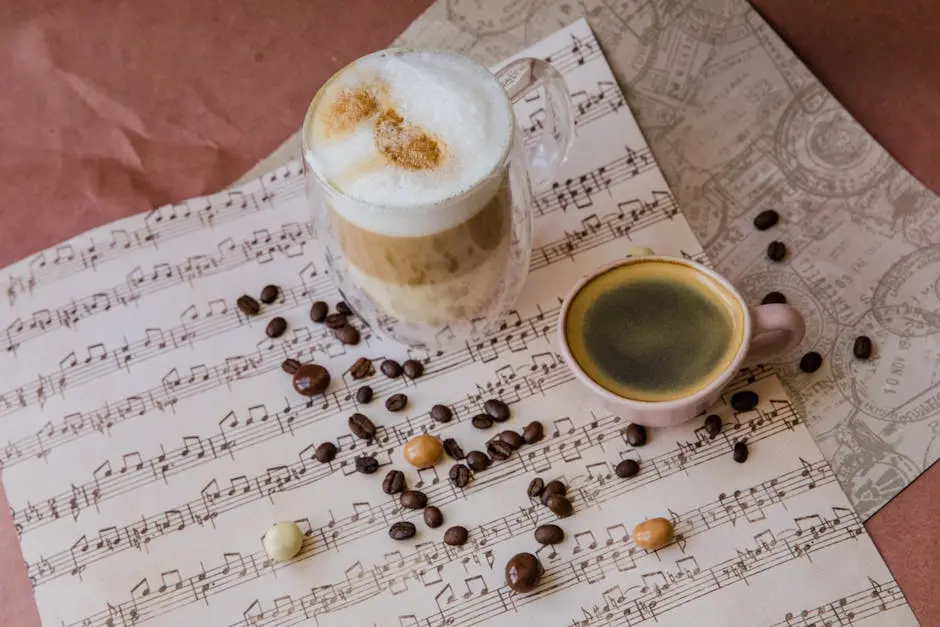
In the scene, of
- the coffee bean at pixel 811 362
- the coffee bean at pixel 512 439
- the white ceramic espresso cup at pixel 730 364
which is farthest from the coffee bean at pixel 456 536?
the coffee bean at pixel 811 362

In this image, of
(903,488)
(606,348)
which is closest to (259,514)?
(606,348)

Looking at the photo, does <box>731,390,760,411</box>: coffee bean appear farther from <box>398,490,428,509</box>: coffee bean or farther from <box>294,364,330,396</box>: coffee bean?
<box>294,364,330,396</box>: coffee bean

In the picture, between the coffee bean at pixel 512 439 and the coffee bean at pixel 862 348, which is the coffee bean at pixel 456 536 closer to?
the coffee bean at pixel 512 439

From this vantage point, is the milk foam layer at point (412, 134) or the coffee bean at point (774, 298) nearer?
the milk foam layer at point (412, 134)

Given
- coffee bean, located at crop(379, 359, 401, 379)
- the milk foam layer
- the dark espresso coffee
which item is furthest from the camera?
coffee bean, located at crop(379, 359, 401, 379)

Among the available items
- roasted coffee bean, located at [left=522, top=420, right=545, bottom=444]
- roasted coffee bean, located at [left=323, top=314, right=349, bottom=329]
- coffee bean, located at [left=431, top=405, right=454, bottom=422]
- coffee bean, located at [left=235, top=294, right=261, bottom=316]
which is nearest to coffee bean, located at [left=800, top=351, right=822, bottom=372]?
roasted coffee bean, located at [left=522, top=420, right=545, bottom=444]

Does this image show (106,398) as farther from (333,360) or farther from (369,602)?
(369,602)
